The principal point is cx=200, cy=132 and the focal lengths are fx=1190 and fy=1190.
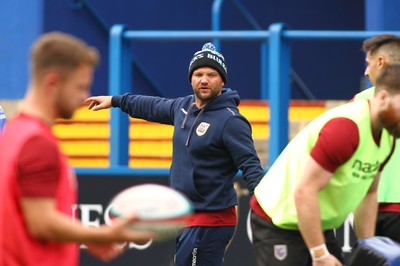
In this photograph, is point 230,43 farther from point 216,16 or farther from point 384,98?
point 384,98

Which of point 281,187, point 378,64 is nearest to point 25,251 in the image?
point 281,187

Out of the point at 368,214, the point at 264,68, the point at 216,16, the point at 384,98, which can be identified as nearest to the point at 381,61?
the point at 368,214

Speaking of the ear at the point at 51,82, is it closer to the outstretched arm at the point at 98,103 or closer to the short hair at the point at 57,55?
the short hair at the point at 57,55

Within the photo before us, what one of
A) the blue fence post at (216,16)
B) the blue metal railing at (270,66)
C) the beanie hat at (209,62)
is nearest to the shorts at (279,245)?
the beanie hat at (209,62)

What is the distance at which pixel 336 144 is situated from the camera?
545cm

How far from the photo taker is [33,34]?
12.2m

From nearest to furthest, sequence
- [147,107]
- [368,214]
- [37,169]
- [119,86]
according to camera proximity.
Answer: [37,169], [368,214], [147,107], [119,86]

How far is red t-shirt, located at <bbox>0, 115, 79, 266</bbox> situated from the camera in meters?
4.51

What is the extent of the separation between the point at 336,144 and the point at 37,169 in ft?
5.14

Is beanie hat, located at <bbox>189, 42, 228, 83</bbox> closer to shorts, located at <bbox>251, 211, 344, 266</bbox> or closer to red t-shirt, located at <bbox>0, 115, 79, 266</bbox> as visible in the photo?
shorts, located at <bbox>251, 211, 344, 266</bbox>

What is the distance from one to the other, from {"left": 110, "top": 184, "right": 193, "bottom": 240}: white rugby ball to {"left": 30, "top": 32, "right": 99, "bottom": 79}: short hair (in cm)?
57

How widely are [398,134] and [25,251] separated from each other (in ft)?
6.35

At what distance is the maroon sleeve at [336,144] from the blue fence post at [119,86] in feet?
18.9

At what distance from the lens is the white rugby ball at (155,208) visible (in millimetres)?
4609
